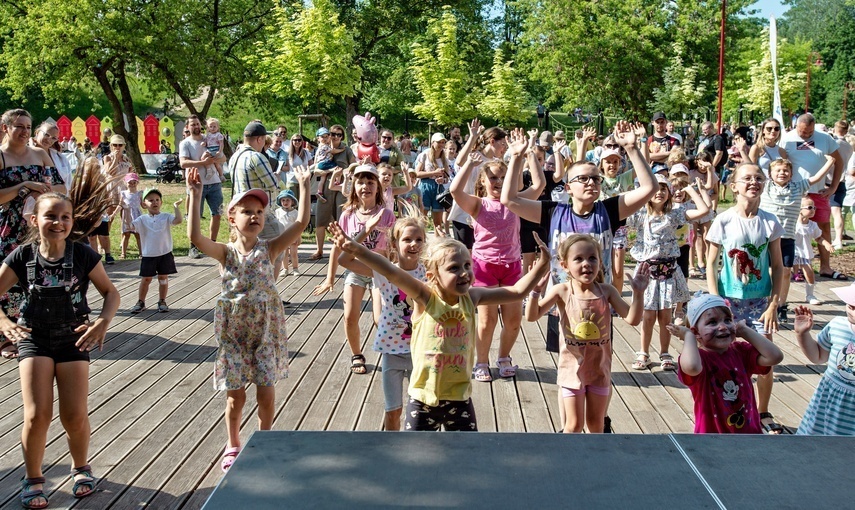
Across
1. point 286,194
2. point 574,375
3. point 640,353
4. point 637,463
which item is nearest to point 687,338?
point 574,375

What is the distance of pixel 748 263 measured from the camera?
18.8 feet

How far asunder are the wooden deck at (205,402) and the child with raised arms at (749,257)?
789 mm

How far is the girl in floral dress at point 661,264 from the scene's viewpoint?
→ 6.91 metres

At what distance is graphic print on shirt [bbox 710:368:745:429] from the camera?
13.2 feet

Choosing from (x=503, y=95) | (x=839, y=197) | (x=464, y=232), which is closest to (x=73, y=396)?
(x=464, y=232)

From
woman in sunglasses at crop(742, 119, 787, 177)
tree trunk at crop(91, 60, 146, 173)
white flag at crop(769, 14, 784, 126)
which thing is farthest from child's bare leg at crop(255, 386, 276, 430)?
tree trunk at crop(91, 60, 146, 173)

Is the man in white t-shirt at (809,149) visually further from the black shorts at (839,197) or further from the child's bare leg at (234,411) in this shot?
the child's bare leg at (234,411)

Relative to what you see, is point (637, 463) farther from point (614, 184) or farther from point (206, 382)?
point (614, 184)

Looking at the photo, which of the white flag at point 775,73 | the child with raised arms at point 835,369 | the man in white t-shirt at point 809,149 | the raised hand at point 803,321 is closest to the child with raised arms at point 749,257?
the child with raised arms at point 835,369

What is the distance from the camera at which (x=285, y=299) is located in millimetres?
9773

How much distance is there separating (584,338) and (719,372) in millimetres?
739

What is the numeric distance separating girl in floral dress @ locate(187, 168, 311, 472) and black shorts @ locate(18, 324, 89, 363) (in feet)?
2.46

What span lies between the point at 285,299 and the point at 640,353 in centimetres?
440

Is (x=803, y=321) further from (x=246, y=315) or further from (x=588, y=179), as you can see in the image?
(x=246, y=315)
